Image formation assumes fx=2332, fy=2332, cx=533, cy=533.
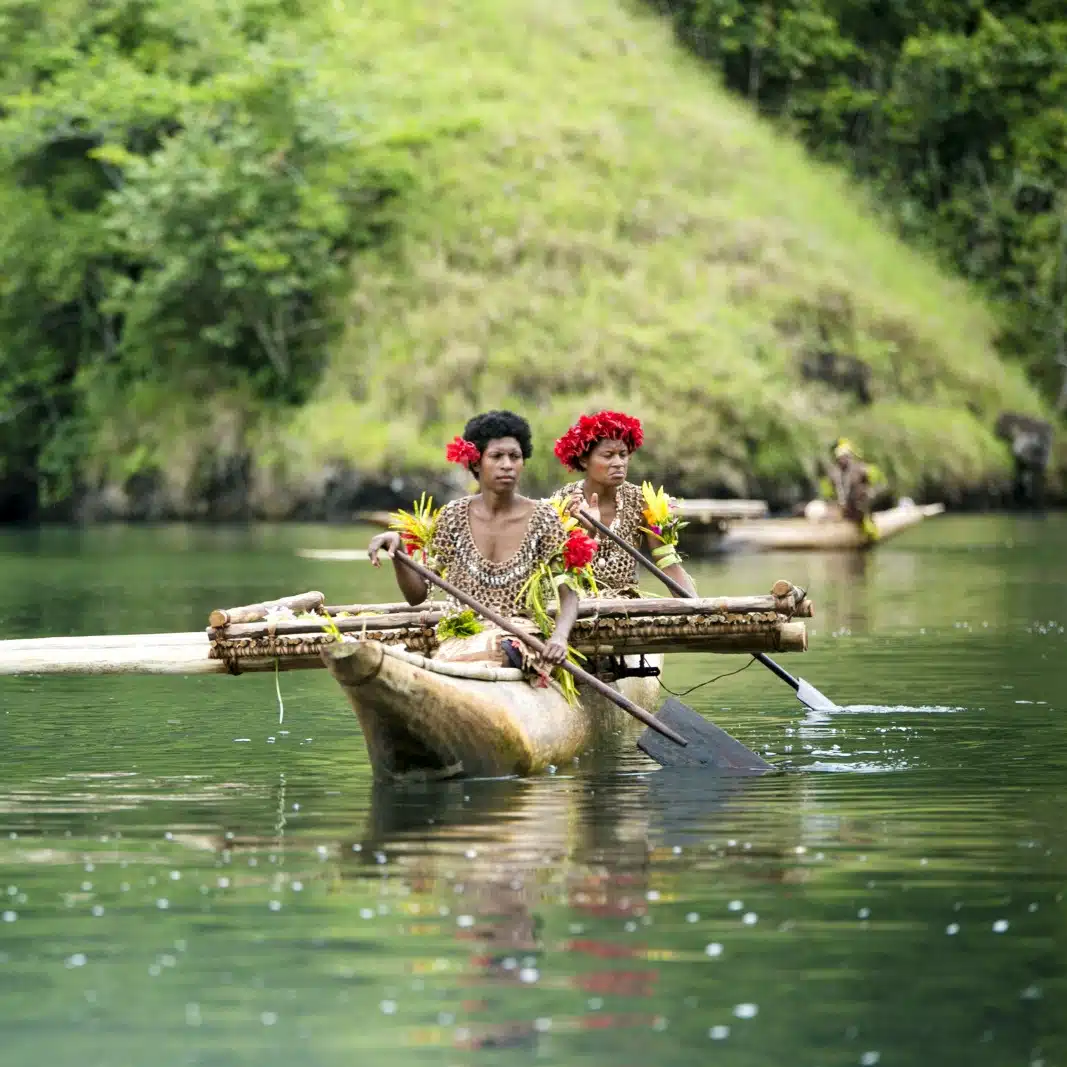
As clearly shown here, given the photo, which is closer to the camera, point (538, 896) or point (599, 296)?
point (538, 896)

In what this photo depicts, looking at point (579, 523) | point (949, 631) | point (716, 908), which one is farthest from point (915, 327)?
point (716, 908)

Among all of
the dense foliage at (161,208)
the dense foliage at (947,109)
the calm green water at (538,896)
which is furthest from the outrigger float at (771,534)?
the dense foliage at (947,109)

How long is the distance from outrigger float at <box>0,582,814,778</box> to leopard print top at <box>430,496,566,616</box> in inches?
16.4

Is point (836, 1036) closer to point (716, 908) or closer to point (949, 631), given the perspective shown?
point (716, 908)

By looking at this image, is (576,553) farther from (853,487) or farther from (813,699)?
(853,487)

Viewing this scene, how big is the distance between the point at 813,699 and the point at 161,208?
3839 centimetres

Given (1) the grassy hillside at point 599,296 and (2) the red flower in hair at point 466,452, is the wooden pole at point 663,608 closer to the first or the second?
(2) the red flower in hair at point 466,452

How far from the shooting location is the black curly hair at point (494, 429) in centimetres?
1269

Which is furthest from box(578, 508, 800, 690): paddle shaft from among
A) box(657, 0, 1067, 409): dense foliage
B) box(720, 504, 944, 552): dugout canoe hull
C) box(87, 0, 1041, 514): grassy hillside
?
box(657, 0, 1067, 409): dense foliage

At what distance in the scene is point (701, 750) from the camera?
13031 millimetres

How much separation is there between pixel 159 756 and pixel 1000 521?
125 ft

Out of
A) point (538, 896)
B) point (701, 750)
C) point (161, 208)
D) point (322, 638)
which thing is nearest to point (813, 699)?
point (701, 750)

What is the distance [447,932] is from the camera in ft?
27.9

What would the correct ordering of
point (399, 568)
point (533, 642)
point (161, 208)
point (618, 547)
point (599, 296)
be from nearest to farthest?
point (533, 642) → point (399, 568) → point (618, 547) → point (161, 208) → point (599, 296)
